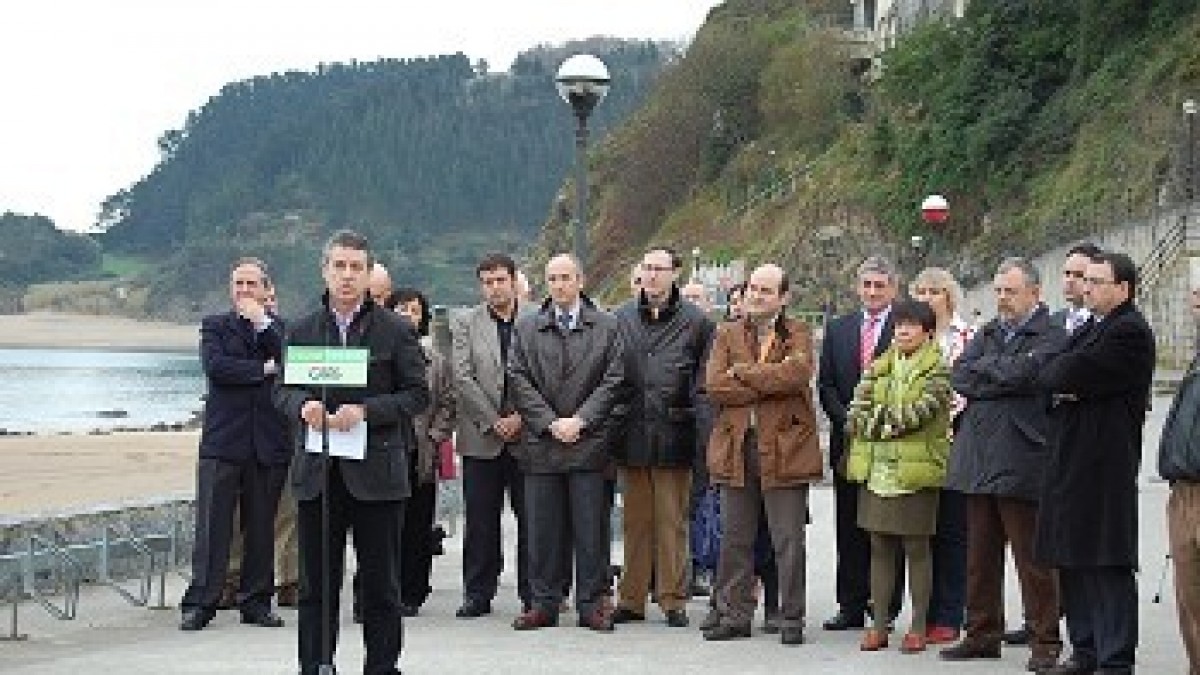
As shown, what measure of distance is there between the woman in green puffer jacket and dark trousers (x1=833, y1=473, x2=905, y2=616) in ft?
1.93

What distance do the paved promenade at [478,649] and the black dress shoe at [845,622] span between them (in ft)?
0.27

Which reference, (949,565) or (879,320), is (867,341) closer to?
(879,320)

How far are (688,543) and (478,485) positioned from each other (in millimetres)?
1229

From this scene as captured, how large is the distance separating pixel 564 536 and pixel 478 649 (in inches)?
48.4

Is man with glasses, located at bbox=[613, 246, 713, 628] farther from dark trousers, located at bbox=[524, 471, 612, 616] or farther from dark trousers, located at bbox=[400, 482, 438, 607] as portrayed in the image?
dark trousers, located at bbox=[400, 482, 438, 607]

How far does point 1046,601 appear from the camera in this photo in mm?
9141

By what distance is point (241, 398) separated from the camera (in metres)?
10.6

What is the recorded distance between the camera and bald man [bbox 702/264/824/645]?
9844 mm

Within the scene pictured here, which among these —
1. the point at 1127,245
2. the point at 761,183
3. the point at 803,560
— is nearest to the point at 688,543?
the point at 803,560

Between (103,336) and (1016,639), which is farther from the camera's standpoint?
(103,336)

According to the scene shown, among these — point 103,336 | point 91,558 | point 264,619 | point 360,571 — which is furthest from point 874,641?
point 103,336

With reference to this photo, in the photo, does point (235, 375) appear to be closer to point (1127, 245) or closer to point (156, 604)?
point (156, 604)

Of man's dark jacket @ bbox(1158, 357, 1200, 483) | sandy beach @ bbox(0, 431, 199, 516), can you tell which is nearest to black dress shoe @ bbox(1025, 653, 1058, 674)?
man's dark jacket @ bbox(1158, 357, 1200, 483)

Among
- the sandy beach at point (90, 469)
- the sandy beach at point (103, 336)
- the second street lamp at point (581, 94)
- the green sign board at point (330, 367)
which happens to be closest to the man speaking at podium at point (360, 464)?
the green sign board at point (330, 367)
